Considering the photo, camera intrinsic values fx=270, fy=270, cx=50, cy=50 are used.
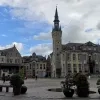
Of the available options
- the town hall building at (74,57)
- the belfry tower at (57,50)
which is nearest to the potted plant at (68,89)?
the town hall building at (74,57)

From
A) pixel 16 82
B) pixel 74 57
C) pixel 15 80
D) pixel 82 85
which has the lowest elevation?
pixel 82 85

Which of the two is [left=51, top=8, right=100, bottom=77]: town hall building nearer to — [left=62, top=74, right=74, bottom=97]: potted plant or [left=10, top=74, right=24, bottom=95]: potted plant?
[left=10, top=74, right=24, bottom=95]: potted plant

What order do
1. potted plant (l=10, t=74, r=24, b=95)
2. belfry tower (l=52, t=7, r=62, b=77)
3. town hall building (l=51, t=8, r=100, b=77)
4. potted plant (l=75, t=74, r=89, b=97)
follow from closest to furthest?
potted plant (l=75, t=74, r=89, b=97) < potted plant (l=10, t=74, r=24, b=95) < town hall building (l=51, t=8, r=100, b=77) < belfry tower (l=52, t=7, r=62, b=77)

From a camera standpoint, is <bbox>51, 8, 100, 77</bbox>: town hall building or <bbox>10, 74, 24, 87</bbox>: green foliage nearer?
<bbox>10, 74, 24, 87</bbox>: green foliage

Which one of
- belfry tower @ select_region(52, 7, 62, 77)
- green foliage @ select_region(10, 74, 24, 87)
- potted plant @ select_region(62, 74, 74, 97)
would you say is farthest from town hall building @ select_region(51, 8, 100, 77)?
potted plant @ select_region(62, 74, 74, 97)

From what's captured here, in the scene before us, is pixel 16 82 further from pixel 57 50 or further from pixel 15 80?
pixel 57 50

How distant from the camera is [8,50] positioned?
368ft

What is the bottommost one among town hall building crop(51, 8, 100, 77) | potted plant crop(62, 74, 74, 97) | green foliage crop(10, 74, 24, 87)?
potted plant crop(62, 74, 74, 97)

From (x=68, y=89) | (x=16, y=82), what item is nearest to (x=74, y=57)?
(x=16, y=82)

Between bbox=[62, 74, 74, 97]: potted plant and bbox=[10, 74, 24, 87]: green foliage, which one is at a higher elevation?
bbox=[10, 74, 24, 87]: green foliage

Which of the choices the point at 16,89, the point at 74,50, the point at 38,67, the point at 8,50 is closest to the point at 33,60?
the point at 38,67

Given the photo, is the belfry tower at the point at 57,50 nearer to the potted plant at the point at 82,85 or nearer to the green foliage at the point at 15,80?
the green foliage at the point at 15,80

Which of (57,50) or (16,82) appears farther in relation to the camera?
(57,50)

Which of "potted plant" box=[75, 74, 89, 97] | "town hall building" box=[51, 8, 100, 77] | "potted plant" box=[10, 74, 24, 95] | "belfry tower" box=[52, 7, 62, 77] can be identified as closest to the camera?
"potted plant" box=[75, 74, 89, 97]
